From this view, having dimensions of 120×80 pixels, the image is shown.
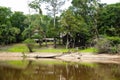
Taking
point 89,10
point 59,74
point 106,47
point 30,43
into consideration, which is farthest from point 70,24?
point 59,74

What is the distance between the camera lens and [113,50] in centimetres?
4453

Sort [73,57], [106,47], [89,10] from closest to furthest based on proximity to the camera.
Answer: [106,47], [73,57], [89,10]

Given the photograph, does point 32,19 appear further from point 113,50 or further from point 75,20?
point 113,50

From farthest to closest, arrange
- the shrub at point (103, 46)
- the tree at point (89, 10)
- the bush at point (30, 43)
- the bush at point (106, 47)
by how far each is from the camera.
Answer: the tree at point (89, 10) < the bush at point (30, 43) < the shrub at point (103, 46) < the bush at point (106, 47)

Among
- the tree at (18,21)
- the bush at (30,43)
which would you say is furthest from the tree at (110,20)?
the tree at (18,21)

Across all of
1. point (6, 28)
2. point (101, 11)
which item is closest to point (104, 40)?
point (101, 11)

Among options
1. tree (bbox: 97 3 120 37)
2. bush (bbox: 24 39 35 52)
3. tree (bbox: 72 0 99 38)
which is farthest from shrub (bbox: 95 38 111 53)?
bush (bbox: 24 39 35 52)

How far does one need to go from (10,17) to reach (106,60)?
3402cm

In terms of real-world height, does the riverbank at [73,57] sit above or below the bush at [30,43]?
below

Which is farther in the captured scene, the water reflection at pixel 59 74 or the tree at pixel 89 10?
the tree at pixel 89 10

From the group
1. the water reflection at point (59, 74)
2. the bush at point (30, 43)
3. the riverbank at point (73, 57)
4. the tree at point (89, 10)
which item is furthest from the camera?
the tree at point (89, 10)

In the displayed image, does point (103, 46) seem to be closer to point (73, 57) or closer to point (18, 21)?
point (73, 57)

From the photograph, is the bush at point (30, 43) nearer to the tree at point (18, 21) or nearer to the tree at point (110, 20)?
the tree at point (110, 20)

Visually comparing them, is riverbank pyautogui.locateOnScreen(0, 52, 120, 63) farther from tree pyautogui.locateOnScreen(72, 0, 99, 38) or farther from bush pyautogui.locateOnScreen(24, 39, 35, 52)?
tree pyautogui.locateOnScreen(72, 0, 99, 38)
